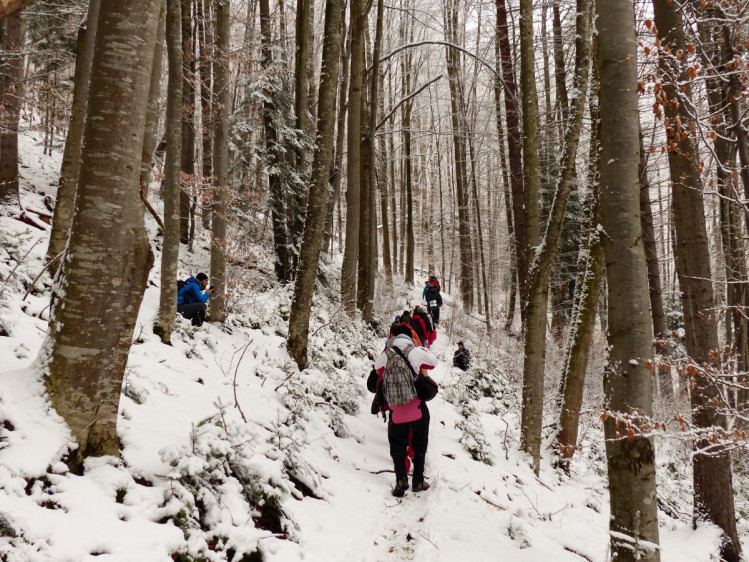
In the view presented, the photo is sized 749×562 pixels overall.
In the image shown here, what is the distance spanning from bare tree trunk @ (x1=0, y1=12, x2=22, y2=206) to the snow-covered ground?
210 centimetres

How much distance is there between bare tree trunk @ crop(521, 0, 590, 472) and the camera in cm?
646

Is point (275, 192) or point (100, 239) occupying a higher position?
point (275, 192)

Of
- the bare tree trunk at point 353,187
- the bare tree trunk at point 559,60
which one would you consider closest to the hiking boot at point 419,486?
the bare tree trunk at point 353,187

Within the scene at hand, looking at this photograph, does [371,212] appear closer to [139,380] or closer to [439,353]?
[439,353]

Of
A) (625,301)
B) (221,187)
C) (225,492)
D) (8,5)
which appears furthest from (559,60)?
(8,5)

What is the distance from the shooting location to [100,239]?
3.05 metres

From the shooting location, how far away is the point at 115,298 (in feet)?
10.3

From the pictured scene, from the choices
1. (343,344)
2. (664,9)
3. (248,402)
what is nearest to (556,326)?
(343,344)

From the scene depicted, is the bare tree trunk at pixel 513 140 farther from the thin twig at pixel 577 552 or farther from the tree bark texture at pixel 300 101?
the thin twig at pixel 577 552

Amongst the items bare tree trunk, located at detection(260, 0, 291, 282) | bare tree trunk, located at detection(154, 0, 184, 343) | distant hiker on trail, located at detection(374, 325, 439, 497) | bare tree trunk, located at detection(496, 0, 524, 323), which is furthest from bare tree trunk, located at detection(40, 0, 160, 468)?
bare tree trunk, located at detection(496, 0, 524, 323)

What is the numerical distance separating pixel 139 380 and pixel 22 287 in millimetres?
3413

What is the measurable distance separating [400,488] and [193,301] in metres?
5.24

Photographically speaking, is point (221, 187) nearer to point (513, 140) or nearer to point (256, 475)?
point (256, 475)

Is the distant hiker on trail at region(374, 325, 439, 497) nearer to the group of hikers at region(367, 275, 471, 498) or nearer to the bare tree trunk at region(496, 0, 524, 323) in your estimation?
the group of hikers at region(367, 275, 471, 498)
